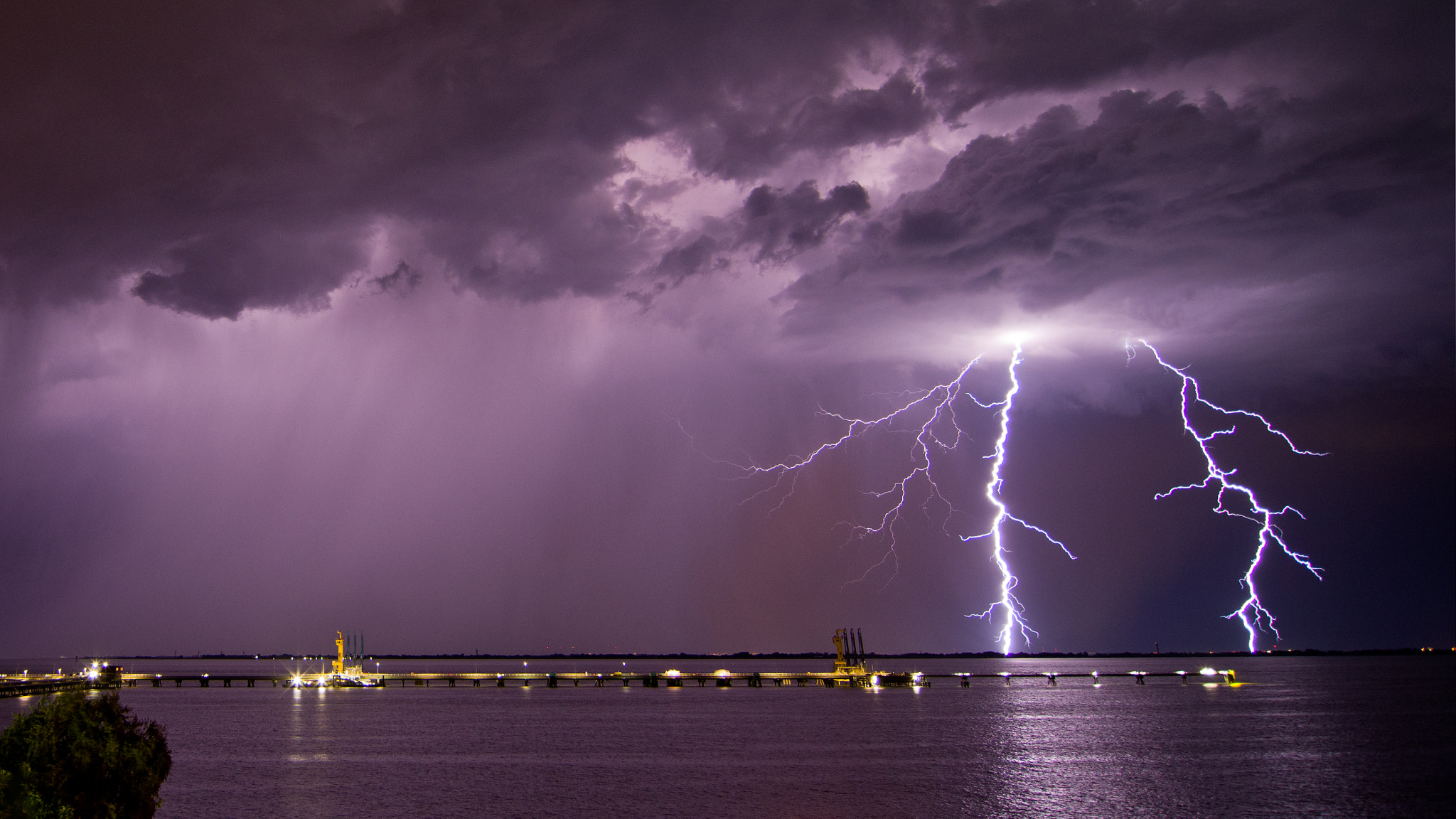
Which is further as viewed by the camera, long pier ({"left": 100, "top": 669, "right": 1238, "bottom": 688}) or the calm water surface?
long pier ({"left": 100, "top": 669, "right": 1238, "bottom": 688})

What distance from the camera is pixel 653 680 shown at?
159m

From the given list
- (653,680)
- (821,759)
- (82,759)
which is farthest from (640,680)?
(82,759)

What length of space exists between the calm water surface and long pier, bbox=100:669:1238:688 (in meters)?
34.5

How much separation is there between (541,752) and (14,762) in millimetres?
42727

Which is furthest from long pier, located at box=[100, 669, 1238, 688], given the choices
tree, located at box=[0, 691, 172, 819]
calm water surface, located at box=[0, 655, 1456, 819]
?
tree, located at box=[0, 691, 172, 819]

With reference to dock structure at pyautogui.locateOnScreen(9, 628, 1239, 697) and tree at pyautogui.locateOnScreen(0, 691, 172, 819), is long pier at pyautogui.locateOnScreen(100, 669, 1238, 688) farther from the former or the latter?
tree at pyautogui.locateOnScreen(0, 691, 172, 819)

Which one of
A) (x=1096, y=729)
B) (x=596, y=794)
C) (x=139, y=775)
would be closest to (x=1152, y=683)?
(x=1096, y=729)

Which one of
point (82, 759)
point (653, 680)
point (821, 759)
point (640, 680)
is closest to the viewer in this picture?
point (82, 759)

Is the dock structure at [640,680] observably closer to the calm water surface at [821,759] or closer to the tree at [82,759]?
the calm water surface at [821,759]

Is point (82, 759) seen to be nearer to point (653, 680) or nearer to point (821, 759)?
point (821, 759)

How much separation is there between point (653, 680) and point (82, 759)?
134992 millimetres

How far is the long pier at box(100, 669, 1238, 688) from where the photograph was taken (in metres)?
153

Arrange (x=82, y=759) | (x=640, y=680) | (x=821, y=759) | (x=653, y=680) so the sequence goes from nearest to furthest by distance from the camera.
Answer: (x=82, y=759) → (x=821, y=759) → (x=653, y=680) → (x=640, y=680)

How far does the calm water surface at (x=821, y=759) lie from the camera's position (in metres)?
46.1
